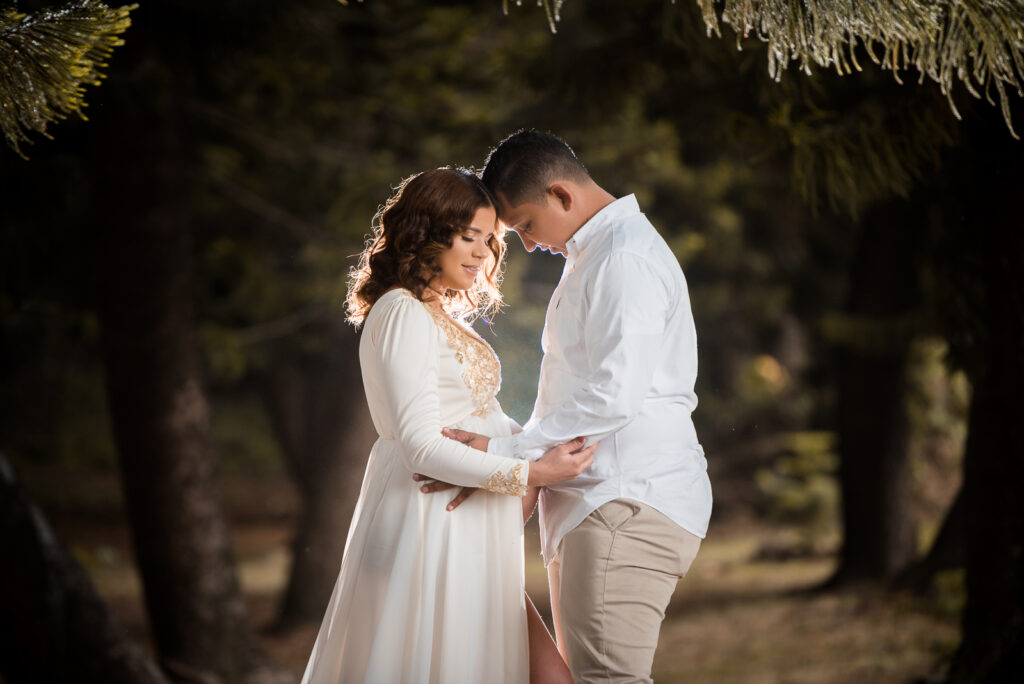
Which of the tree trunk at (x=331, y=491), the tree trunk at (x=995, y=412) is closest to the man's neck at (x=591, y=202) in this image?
the tree trunk at (x=995, y=412)

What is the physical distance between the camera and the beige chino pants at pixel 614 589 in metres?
2.64

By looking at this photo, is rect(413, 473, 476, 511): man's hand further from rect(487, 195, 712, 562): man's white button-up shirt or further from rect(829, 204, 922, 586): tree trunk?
rect(829, 204, 922, 586): tree trunk

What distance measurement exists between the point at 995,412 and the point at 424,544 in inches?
90.5

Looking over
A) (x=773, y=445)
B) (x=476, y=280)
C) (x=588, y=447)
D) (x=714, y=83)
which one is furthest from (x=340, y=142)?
(x=773, y=445)

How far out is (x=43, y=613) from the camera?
171 inches

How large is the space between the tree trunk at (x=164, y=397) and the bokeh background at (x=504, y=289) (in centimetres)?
2

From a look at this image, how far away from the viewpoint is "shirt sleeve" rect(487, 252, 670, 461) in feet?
8.43

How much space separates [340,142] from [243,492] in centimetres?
1130

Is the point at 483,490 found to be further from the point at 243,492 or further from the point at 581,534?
the point at 243,492

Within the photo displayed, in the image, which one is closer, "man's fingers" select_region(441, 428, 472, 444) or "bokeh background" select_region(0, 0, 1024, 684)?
"man's fingers" select_region(441, 428, 472, 444)

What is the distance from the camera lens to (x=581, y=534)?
2.69 meters

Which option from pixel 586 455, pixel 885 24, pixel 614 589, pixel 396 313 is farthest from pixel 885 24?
pixel 614 589

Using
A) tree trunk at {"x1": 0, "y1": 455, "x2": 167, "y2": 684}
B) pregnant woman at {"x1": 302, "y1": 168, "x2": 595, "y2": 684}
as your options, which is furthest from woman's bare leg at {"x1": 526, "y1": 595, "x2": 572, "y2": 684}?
tree trunk at {"x1": 0, "y1": 455, "x2": 167, "y2": 684}

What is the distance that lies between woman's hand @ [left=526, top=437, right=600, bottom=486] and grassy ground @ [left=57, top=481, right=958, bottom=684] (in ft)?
9.35
